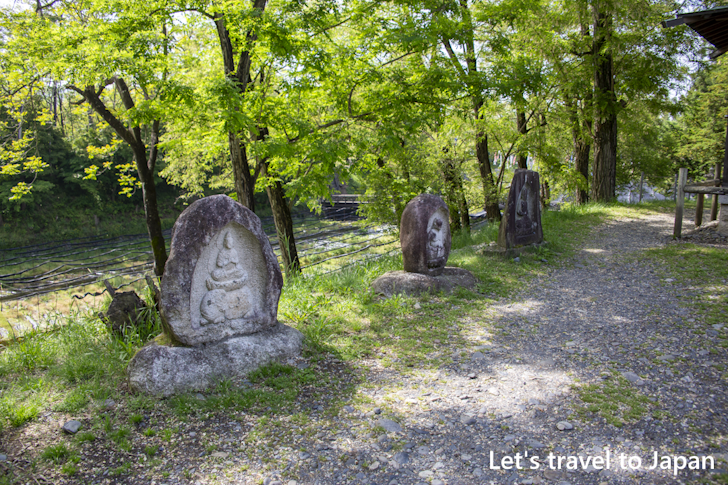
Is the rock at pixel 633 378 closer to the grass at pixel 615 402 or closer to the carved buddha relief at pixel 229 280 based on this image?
the grass at pixel 615 402

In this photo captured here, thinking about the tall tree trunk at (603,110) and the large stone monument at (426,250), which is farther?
the tall tree trunk at (603,110)

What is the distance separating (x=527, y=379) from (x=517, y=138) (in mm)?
9681

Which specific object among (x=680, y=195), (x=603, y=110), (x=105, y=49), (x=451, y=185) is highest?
(x=105, y=49)

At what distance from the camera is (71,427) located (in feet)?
10.2

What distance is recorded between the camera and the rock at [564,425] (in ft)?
10.2

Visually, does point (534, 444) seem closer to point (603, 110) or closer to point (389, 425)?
point (389, 425)

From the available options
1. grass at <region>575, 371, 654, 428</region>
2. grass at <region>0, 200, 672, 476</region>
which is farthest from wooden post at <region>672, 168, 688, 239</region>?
grass at <region>575, 371, 654, 428</region>

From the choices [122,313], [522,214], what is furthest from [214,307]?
[522,214]

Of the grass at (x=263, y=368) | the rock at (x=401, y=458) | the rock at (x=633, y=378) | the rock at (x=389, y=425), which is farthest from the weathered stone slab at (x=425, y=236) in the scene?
the rock at (x=401, y=458)

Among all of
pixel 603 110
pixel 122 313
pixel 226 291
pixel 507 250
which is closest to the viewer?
pixel 226 291

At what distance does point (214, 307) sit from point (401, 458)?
7.38 ft

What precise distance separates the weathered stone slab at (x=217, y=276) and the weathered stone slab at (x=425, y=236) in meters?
2.81

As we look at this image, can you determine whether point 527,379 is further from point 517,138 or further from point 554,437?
point 517,138

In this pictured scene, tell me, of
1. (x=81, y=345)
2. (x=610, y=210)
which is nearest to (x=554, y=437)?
(x=81, y=345)
